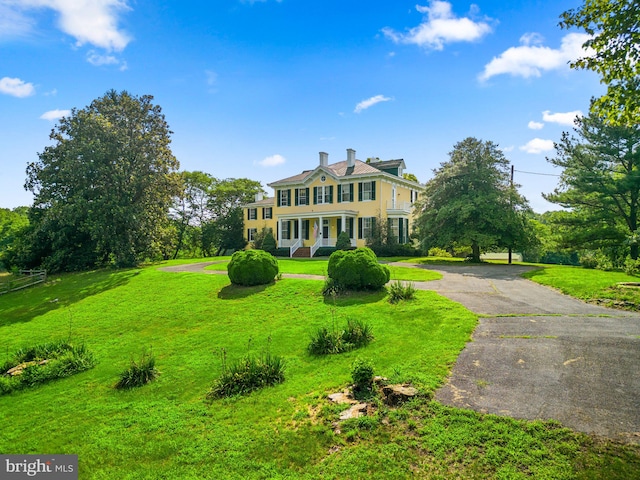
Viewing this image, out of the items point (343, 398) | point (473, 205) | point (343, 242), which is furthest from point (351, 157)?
point (343, 398)

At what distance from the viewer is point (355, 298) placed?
12242 millimetres

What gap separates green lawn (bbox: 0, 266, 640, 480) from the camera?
3.75 metres

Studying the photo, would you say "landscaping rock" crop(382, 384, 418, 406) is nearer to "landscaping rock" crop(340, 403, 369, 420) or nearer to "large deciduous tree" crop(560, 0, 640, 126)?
"landscaping rock" crop(340, 403, 369, 420)

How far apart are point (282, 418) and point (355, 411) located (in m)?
1.04

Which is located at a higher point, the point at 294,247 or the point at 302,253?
the point at 294,247

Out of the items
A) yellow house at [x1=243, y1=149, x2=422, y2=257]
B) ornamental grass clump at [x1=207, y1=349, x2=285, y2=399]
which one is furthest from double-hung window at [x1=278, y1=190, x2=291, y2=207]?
ornamental grass clump at [x1=207, y1=349, x2=285, y2=399]

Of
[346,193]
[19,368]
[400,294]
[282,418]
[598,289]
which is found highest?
[346,193]

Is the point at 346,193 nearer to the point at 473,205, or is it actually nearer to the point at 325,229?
the point at 325,229

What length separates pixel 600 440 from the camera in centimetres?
384

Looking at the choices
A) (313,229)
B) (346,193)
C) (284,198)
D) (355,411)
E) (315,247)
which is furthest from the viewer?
(284,198)

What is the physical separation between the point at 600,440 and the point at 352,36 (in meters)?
12.7

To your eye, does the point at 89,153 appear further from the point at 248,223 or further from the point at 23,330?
the point at 248,223

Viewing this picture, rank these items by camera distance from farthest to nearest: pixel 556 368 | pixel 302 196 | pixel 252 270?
pixel 302 196, pixel 252 270, pixel 556 368

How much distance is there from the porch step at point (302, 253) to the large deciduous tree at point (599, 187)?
18528 millimetres
